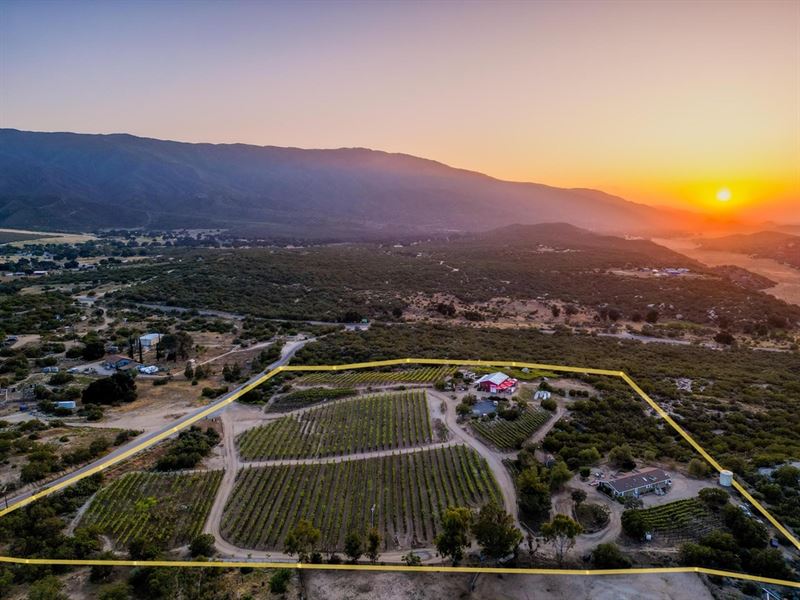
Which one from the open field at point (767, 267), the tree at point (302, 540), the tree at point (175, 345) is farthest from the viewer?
the open field at point (767, 267)

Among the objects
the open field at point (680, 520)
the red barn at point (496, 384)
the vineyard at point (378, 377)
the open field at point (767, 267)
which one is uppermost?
the open field at point (767, 267)

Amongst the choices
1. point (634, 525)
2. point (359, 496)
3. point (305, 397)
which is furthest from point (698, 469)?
point (305, 397)

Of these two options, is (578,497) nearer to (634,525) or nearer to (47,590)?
(634,525)

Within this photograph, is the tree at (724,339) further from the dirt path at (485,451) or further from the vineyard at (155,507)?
the vineyard at (155,507)

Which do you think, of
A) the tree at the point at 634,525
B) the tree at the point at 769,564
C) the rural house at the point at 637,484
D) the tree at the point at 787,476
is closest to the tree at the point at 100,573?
the tree at the point at 634,525

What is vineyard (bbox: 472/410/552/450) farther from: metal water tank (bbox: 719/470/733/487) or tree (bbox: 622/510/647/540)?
metal water tank (bbox: 719/470/733/487)

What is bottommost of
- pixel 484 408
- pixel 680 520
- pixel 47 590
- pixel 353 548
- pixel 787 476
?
pixel 47 590
